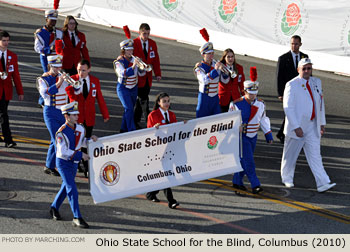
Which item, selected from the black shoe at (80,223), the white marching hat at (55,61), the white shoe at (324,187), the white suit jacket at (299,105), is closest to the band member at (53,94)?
the white marching hat at (55,61)

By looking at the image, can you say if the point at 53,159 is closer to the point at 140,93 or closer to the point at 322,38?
the point at 140,93

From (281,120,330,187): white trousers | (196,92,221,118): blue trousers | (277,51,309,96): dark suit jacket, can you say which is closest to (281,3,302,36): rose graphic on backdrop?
(277,51,309,96): dark suit jacket

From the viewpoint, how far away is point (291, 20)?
22500 mm

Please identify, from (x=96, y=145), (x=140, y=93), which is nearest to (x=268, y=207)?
(x=96, y=145)

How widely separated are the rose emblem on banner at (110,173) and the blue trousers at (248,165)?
99.1 inches

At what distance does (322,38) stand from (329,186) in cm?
988

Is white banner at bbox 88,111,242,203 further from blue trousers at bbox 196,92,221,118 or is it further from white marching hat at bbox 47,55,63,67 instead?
white marching hat at bbox 47,55,63,67

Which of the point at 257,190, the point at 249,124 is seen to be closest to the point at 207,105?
the point at 249,124

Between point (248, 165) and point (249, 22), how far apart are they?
11.4m

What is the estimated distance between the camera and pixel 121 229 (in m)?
11.2

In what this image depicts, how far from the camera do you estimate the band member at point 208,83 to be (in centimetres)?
1460

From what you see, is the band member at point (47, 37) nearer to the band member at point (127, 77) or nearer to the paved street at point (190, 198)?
the paved street at point (190, 198)

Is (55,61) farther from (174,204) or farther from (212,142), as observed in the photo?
(174,204)

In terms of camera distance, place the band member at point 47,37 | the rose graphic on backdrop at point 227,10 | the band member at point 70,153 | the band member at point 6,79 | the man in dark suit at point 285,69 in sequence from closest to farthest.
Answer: the band member at point 70,153 → the band member at point 6,79 → the man in dark suit at point 285,69 → the band member at point 47,37 → the rose graphic on backdrop at point 227,10
